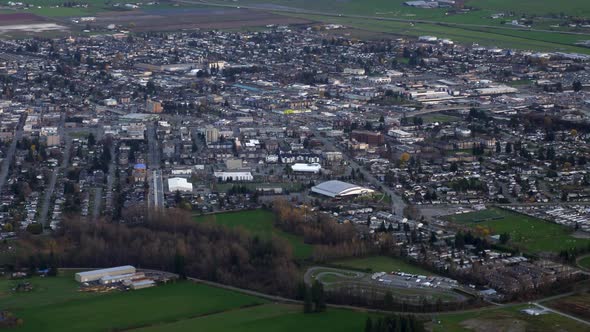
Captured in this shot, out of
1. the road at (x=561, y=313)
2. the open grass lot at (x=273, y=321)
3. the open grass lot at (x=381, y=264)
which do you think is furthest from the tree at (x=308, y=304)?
the road at (x=561, y=313)

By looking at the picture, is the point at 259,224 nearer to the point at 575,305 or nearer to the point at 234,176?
the point at 234,176

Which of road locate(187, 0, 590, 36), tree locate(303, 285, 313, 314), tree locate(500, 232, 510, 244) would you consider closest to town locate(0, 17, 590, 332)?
tree locate(500, 232, 510, 244)

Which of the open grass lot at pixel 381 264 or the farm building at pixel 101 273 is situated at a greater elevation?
the open grass lot at pixel 381 264

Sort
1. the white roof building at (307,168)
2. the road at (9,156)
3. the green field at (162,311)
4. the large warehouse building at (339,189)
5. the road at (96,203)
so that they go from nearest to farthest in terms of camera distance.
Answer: the green field at (162,311) < the road at (96,203) < the large warehouse building at (339,189) < the road at (9,156) < the white roof building at (307,168)

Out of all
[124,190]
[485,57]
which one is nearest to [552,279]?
[124,190]

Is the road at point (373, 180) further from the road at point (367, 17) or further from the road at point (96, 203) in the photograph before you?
the road at point (367, 17)

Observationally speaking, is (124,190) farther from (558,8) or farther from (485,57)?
(558,8)

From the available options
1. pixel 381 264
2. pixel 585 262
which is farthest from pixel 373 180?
pixel 585 262
